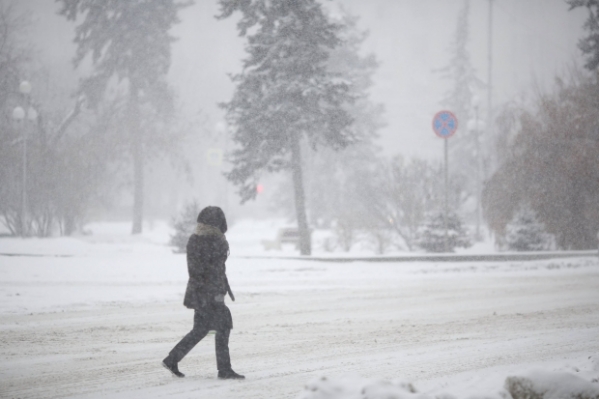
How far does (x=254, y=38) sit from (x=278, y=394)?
20.1 meters

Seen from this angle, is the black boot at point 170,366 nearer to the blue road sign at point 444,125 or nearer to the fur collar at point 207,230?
the fur collar at point 207,230

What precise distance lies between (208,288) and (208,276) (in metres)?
0.13

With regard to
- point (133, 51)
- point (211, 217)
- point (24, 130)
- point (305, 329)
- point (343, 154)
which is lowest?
point (305, 329)

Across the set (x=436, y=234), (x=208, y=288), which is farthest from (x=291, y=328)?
(x=436, y=234)

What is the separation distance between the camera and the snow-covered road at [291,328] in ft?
22.9

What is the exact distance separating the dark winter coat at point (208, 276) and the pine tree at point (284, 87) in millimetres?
17268

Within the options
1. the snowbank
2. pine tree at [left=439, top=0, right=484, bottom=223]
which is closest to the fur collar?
the snowbank

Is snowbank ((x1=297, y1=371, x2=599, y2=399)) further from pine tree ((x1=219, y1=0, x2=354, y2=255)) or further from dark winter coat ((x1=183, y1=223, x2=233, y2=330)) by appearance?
pine tree ((x1=219, y1=0, x2=354, y2=255))

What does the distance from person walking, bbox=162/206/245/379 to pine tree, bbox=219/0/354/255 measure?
1722 cm

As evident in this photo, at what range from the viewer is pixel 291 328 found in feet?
34.6

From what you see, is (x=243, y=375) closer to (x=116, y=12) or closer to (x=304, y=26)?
(x=304, y=26)

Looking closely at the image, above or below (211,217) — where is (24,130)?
above

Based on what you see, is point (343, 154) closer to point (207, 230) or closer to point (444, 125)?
point (444, 125)

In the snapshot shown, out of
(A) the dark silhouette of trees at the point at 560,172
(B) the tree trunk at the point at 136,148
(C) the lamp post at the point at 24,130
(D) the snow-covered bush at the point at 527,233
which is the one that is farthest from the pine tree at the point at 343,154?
(C) the lamp post at the point at 24,130
